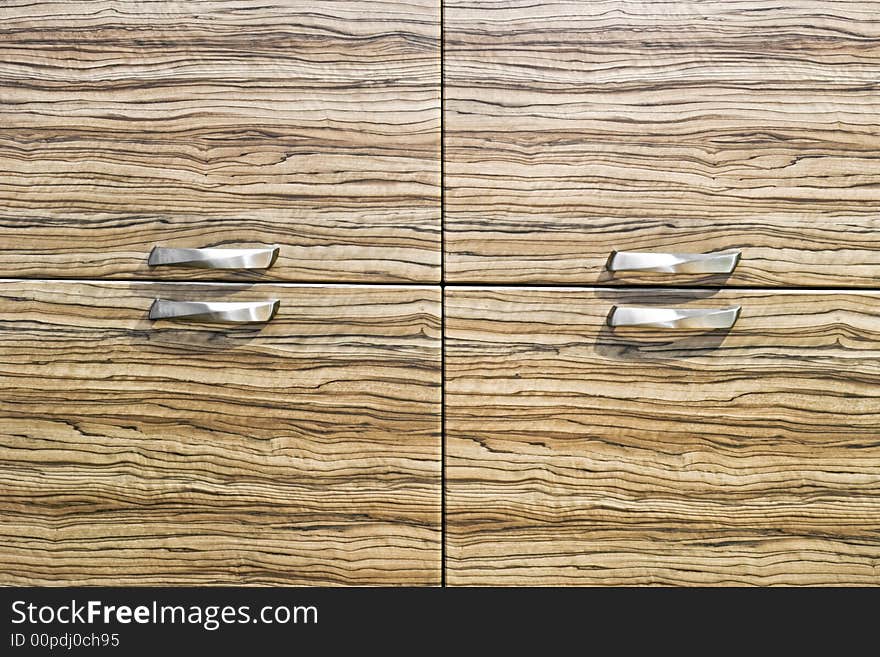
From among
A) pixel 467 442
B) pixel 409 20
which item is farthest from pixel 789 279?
pixel 409 20

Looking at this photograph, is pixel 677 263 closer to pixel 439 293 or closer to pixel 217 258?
pixel 439 293

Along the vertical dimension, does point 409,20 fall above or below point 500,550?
above

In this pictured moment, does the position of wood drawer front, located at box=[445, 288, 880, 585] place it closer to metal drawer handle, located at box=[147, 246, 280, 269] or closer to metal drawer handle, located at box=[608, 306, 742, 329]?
metal drawer handle, located at box=[608, 306, 742, 329]

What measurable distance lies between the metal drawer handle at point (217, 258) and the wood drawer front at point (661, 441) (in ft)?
0.80

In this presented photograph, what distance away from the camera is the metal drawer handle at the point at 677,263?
1010 mm

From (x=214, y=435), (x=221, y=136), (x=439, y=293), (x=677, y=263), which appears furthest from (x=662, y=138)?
(x=214, y=435)

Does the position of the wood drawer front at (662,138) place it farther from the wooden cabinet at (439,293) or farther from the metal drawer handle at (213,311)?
the metal drawer handle at (213,311)

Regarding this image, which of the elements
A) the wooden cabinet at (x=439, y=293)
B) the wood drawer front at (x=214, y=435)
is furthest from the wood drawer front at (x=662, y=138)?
the wood drawer front at (x=214, y=435)

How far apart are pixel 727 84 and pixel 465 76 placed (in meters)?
0.34

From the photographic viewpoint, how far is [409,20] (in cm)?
102

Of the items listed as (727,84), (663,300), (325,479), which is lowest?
(325,479)

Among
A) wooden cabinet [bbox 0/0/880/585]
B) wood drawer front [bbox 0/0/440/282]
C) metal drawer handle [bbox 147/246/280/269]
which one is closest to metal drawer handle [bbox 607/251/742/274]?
wooden cabinet [bbox 0/0/880/585]
